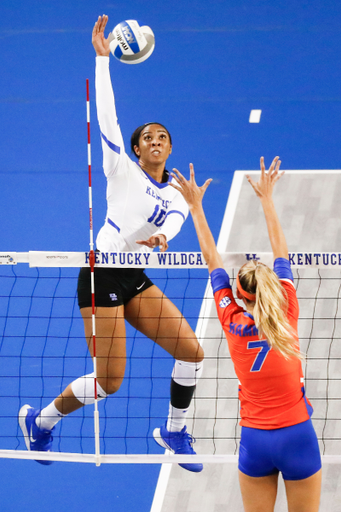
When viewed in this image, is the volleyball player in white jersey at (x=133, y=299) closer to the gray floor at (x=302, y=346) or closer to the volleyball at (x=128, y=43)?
the gray floor at (x=302, y=346)

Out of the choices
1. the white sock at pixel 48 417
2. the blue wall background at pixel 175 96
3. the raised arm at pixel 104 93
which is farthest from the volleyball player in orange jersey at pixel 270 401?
the blue wall background at pixel 175 96

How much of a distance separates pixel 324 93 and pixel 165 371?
670cm

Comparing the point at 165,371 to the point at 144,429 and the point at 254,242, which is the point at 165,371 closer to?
the point at 144,429

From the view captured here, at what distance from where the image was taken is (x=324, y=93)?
37.4 feet

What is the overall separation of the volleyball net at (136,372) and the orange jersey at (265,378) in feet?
6.08

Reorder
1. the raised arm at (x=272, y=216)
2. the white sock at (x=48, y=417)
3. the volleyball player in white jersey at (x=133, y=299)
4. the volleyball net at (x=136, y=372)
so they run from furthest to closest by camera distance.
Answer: the volleyball net at (x=136, y=372) < the white sock at (x=48, y=417) < the volleyball player in white jersey at (x=133, y=299) < the raised arm at (x=272, y=216)

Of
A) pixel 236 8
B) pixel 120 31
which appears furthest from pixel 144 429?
pixel 236 8

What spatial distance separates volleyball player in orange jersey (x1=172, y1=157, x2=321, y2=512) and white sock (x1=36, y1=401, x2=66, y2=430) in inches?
73.9

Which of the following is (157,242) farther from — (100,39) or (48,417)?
(48,417)

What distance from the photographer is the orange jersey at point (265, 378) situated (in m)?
3.58

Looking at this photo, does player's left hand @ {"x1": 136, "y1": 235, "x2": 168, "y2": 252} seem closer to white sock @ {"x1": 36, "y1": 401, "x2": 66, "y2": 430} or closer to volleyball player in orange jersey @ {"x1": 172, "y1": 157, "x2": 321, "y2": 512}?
volleyball player in orange jersey @ {"x1": 172, "y1": 157, "x2": 321, "y2": 512}

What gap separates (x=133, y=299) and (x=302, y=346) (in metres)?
2.70

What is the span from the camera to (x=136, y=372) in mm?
6895

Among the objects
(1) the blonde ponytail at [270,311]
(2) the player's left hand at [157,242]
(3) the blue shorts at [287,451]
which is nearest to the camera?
(1) the blonde ponytail at [270,311]
